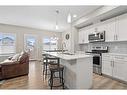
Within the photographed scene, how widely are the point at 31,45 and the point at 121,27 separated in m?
6.67

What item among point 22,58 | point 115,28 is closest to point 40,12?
point 22,58

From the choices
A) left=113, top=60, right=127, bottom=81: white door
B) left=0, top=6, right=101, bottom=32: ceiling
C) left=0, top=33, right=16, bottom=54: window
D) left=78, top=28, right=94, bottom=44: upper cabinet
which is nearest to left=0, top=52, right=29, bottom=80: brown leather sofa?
left=0, top=6, right=101, bottom=32: ceiling

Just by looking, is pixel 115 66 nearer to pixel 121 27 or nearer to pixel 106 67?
pixel 106 67

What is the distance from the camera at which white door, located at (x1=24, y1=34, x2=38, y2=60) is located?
29.2 feet

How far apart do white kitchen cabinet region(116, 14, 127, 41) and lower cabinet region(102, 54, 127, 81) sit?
2.33 ft

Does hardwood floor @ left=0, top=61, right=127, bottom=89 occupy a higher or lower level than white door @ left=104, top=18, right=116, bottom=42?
lower

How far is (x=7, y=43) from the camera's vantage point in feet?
26.6

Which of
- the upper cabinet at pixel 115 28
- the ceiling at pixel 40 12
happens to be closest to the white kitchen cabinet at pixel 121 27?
the upper cabinet at pixel 115 28

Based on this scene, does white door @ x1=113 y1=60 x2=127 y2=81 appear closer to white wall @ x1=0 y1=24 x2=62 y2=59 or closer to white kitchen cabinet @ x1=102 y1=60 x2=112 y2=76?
white kitchen cabinet @ x1=102 y1=60 x2=112 y2=76

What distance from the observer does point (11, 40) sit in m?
8.23

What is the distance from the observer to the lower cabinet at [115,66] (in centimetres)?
389

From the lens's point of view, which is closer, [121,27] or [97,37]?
[121,27]

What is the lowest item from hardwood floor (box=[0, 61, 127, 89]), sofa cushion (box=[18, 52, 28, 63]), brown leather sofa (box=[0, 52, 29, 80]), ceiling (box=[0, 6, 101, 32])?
hardwood floor (box=[0, 61, 127, 89])
